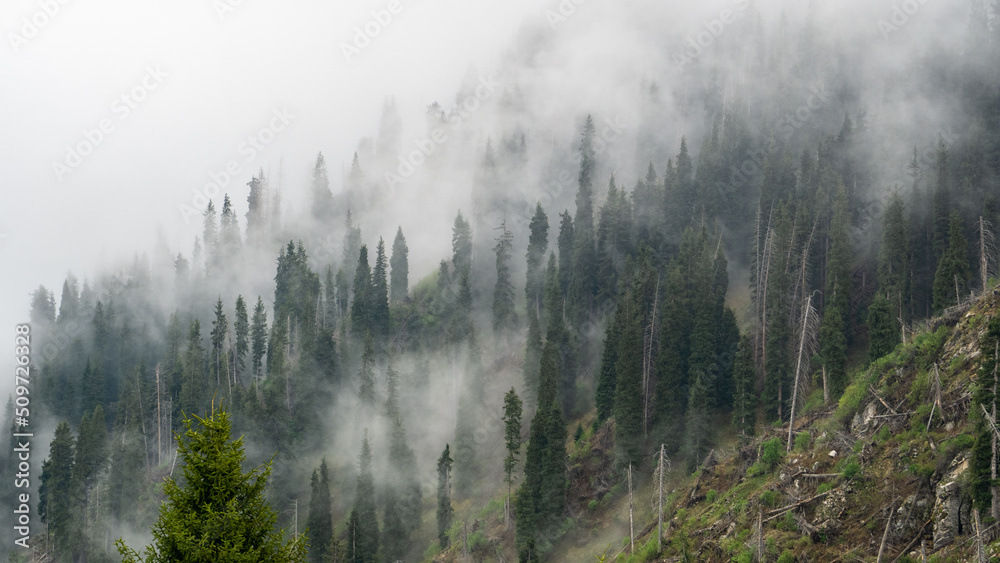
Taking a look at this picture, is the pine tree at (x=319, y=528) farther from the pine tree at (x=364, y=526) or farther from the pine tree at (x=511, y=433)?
the pine tree at (x=511, y=433)

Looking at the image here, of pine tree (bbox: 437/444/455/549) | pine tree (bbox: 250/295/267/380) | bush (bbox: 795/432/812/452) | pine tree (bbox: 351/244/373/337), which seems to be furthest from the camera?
pine tree (bbox: 250/295/267/380)

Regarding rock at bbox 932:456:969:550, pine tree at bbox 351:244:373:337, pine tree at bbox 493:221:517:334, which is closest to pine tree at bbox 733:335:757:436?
rock at bbox 932:456:969:550

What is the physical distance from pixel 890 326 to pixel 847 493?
33.5m

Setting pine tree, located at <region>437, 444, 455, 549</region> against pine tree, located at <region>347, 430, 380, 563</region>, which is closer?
pine tree, located at <region>347, 430, 380, 563</region>

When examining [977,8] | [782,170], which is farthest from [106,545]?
[977,8]

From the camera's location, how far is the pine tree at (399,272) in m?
151

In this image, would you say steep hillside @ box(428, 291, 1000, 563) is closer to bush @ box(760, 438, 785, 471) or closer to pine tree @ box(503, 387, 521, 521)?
bush @ box(760, 438, 785, 471)

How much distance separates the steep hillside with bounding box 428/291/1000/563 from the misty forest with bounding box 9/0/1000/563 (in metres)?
0.27

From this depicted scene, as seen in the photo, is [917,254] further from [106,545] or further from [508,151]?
[106,545]

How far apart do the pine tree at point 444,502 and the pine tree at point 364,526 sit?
7.70 m

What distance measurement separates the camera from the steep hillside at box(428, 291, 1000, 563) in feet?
153

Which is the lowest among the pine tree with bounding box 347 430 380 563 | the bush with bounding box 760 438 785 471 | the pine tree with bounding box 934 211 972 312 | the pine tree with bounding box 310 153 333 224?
the pine tree with bounding box 347 430 380 563

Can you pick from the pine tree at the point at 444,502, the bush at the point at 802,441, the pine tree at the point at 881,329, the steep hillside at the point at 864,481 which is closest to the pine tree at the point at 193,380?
the pine tree at the point at 444,502

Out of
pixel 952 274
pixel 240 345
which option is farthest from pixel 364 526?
pixel 952 274
